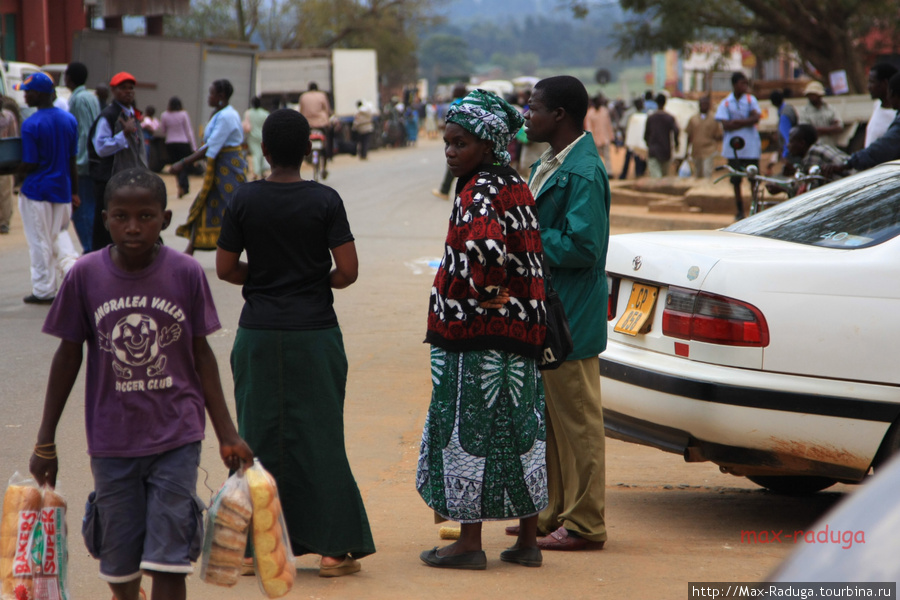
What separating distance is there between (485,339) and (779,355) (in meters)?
1.19

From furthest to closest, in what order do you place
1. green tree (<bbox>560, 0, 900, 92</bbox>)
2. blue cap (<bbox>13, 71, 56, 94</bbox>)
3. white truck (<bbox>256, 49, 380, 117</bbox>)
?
white truck (<bbox>256, 49, 380, 117</bbox>) → green tree (<bbox>560, 0, 900, 92</bbox>) → blue cap (<bbox>13, 71, 56, 94</bbox>)

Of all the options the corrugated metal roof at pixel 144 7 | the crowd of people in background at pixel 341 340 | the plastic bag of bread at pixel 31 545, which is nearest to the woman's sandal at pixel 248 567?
the crowd of people in background at pixel 341 340

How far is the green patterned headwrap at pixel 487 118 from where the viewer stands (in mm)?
3713

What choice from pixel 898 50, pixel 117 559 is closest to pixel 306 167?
pixel 898 50

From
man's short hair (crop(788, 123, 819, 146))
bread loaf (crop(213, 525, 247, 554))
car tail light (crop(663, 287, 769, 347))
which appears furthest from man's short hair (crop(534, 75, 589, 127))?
man's short hair (crop(788, 123, 819, 146))

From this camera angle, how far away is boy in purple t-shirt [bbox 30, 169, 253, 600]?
2.95 metres

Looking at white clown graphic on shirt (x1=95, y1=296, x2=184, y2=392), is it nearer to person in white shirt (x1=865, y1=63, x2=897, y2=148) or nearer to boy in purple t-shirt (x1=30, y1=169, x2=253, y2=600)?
boy in purple t-shirt (x1=30, y1=169, x2=253, y2=600)

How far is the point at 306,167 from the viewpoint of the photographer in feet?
90.1

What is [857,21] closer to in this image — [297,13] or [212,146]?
[212,146]

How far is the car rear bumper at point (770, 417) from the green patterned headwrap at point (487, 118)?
3.91 ft

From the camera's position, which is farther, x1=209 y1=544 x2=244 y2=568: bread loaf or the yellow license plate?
the yellow license plate

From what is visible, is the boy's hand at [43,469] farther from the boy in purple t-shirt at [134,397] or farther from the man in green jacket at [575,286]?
the man in green jacket at [575,286]

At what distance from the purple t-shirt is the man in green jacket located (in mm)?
1534

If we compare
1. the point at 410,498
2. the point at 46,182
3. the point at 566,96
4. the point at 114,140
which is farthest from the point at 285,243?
the point at 114,140
